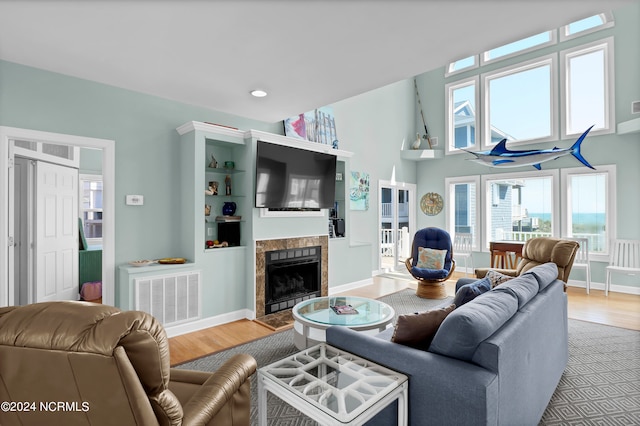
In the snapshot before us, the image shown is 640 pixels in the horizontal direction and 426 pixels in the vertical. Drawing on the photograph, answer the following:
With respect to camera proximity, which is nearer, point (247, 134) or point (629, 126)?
point (247, 134)

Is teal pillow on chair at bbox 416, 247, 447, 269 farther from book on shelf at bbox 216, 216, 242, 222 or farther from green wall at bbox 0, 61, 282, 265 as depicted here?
green wall at bbox 0, 61, 282, 265

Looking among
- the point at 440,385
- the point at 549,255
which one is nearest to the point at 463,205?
the point at 549,255

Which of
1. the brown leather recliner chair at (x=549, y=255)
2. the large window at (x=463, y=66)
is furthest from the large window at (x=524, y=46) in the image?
the brown leather recliner chair at (x=549, y=255)

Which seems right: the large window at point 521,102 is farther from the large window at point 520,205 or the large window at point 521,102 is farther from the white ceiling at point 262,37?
the white ceiling at point 262,37

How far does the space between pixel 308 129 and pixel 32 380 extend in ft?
15.3

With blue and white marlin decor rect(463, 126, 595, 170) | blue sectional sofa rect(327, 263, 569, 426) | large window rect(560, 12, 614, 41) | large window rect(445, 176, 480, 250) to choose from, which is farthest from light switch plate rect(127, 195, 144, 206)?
large window rect(560, 12, 614, 41)

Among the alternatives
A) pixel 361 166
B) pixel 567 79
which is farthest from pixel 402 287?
pixel 567 79

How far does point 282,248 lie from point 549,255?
3270mm

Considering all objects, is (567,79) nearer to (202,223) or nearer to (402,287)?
(402,287)

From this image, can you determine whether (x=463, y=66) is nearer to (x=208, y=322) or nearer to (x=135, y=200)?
(x=135, y=200)

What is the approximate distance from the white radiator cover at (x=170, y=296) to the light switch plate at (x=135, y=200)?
0.85 meters

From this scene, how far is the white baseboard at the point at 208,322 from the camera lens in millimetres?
3520

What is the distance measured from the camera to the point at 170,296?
350 centimetres

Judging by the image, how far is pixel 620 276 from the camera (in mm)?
5344
